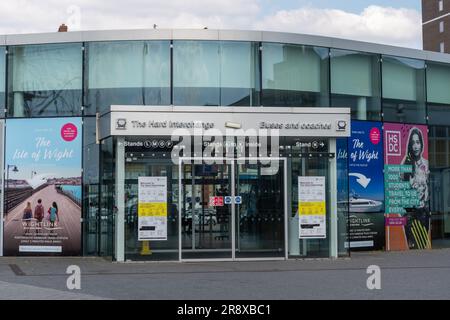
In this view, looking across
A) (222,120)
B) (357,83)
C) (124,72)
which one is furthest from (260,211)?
(357,83)

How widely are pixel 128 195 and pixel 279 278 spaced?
4890mm

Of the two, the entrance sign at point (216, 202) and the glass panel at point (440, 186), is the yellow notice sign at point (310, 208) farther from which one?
the glass panel at point (440, 186)

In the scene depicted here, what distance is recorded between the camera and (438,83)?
73.3 ft

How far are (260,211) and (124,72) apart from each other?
5227 millimetres

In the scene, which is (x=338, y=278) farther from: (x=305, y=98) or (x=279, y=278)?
(x=305, y=98)

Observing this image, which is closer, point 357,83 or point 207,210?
point 207,210

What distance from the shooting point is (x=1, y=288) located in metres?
11.9

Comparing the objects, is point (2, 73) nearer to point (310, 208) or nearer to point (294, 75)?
point (294, 75)

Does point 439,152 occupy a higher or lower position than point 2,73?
lower

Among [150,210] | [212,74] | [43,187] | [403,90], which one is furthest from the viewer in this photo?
[403,90]

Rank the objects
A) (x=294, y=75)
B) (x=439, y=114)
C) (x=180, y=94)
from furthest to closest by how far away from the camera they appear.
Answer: (x=439, y=114), (x=294, y=75), (x=180, y=94)

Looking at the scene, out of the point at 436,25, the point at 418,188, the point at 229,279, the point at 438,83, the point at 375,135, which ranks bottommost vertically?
the point at 229,279

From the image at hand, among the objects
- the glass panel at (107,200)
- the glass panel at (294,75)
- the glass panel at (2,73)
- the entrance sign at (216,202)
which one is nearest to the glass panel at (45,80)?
the glass panel at (2,73)
